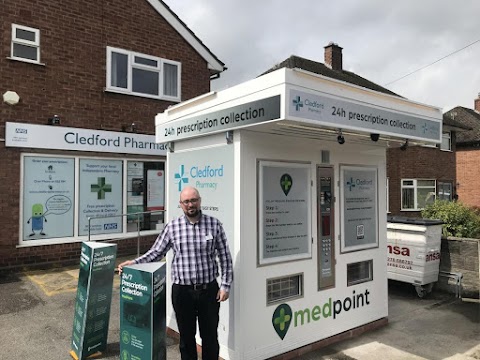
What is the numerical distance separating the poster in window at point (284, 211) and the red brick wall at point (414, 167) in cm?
1355

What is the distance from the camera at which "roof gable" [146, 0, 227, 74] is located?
10703 millimetres

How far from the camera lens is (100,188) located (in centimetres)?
946

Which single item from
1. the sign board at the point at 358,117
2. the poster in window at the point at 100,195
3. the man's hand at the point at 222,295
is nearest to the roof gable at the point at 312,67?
the poster in window at the point at 100,195

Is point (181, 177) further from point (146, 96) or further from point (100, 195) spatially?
point (146, 96)

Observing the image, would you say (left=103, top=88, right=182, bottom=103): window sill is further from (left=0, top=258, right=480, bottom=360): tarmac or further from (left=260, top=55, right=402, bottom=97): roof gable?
(left=260, top=55, right=402, bottom=97): roof gable

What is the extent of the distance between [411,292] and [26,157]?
7927mm

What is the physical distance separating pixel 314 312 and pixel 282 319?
50cm

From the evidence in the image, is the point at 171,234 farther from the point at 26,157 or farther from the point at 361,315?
the point at 26,157

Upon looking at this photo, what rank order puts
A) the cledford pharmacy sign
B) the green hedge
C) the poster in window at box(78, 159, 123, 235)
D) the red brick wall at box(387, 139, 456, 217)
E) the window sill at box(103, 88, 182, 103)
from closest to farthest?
1. the green hedge
2. the cledford pharmacy sign
3. the poster in window at box(78, 159, 123, 235)
4. the window sill at box(103, 88, 182, 103)
5. the red brick wall at box(387, 139, 456, 217)

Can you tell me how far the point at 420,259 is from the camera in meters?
6.64

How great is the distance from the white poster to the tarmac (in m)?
3.34

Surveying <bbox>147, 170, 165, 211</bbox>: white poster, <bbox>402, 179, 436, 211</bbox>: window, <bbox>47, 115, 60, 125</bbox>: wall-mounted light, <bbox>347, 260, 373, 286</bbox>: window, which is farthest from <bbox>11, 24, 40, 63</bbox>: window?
<bbox>402, 179, 436, 211</bbox>: window

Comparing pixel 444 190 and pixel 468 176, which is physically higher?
pixel 468 176

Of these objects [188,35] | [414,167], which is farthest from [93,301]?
[414,167]
